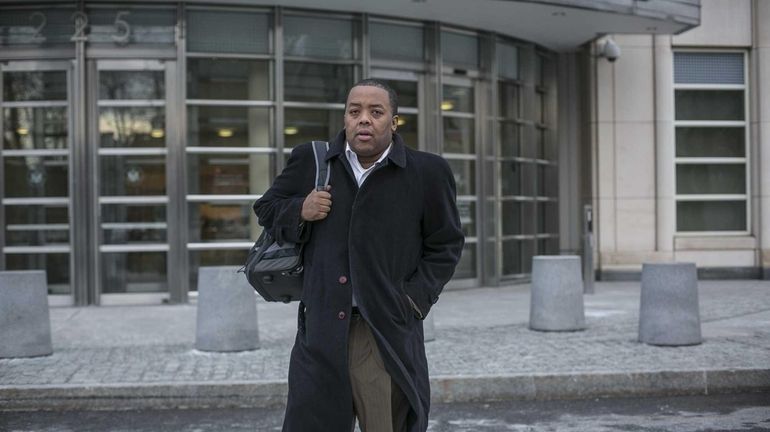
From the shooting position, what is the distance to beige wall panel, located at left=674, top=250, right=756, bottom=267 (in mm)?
17875

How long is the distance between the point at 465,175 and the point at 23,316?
28.3 ft

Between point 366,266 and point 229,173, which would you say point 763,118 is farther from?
point 366,266

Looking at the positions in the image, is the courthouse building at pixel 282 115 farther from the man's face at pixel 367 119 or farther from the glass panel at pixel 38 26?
the man's face at pixel 367 119

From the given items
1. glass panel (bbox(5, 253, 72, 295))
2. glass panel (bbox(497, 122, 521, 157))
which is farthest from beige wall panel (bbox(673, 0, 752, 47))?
glass panel (bbox(5, 253, 72, 295))

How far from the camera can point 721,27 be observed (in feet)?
58.5

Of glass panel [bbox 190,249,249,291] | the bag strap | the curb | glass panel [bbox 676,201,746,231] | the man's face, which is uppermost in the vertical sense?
the man's face

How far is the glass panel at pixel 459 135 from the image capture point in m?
15.7

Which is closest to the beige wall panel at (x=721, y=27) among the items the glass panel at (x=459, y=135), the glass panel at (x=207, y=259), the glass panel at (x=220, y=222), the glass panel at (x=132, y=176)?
the glass panel at (x=459, y=135)

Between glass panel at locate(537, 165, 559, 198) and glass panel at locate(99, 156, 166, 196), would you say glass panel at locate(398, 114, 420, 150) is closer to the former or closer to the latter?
glass panel at locate(537, 165, 559, 198)

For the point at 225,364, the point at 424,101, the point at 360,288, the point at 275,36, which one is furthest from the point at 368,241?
the point at 424,101

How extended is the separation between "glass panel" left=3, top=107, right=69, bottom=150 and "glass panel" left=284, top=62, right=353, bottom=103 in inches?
129

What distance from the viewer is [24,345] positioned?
8914 millimetres

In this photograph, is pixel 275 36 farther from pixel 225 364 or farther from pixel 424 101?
pixel 225 364

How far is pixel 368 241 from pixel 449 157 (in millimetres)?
12316
